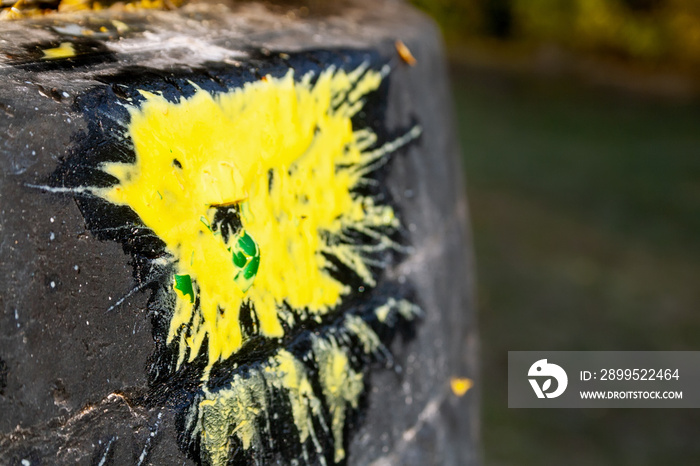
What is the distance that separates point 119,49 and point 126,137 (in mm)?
147

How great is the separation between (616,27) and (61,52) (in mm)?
6505

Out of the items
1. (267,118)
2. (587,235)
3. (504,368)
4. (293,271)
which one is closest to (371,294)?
(293,271)

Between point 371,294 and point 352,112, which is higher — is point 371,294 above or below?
below

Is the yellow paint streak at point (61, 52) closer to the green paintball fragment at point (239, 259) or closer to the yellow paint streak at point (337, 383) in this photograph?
the green paintball fragment at point (239, 259)

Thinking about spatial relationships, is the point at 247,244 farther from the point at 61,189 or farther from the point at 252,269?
the point at 61,189

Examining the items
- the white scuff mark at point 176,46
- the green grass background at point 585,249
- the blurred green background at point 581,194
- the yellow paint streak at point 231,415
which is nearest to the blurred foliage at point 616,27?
the blurred green background at point 581,194

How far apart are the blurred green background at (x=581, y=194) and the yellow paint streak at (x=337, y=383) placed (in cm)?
160

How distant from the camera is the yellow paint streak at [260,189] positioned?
2.29ft

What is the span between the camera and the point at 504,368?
110 inches

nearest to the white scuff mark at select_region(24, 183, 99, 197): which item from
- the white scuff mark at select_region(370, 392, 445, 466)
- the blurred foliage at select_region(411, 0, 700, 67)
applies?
the white scuff mark at select_region(370, 392, 445, 466)

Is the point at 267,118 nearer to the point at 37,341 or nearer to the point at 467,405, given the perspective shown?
the point at 37,341

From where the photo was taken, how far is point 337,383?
900mm

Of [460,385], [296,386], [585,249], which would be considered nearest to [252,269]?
[296,386]

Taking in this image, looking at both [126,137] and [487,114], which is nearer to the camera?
[126,137]
